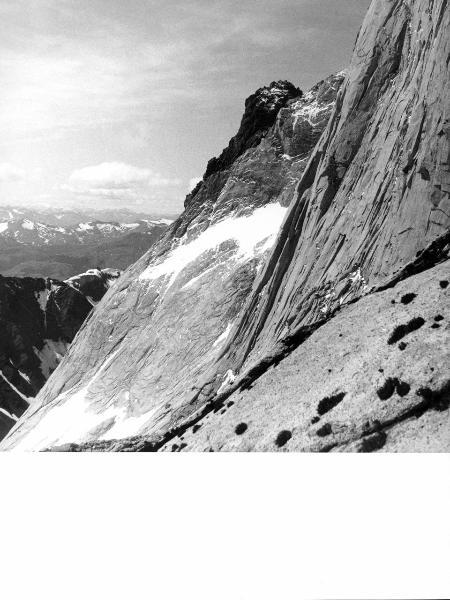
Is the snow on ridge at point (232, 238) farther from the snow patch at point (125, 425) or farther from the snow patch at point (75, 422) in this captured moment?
the snow patch at point (125, 425)

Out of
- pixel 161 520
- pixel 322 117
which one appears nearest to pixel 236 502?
pixel 161 520

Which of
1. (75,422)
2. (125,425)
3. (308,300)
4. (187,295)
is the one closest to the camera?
(308,300)

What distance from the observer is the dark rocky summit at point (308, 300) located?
25.5 meters

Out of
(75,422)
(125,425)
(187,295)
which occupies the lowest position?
(125,425)

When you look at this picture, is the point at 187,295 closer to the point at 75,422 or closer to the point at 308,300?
the point at 75,422

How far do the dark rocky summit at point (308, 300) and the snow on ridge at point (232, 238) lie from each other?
19.8 inches

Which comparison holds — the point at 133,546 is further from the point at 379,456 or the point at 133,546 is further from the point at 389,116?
the point at 389,116

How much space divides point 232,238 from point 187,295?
16.5 metres

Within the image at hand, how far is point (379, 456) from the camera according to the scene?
17.9m

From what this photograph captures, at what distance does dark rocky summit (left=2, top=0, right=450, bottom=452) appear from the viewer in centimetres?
2553

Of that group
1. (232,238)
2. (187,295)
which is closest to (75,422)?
(187,295)

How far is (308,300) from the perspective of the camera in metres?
51.2

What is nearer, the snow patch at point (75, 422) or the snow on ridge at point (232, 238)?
the snow patch at point (75, 422)

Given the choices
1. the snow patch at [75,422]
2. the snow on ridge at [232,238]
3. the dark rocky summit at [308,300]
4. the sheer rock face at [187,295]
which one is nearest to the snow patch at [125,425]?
the snow patch at [75,422]
